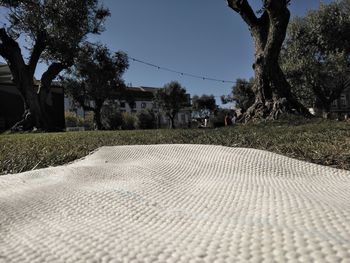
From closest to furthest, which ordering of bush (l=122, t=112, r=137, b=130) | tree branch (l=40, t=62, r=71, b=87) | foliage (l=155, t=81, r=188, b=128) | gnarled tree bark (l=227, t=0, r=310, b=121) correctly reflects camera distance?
gnarled tree bark (l=227, t=0, r=310, b=121) → tree branch (l=40, t=62, r=71, b=87) → bush (l=122, t=112, r=137, b=130) → foliage (l=155, t=81, r=188, b=128)

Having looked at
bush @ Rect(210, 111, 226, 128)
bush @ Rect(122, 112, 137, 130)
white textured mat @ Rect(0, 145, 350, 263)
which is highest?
white textured mat @ Rect(0, 145, 350, 263)

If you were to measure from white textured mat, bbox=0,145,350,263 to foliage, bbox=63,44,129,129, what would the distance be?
1917 centimetres

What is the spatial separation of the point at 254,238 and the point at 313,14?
91.5 feet

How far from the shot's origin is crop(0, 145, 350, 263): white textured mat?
0.94 meters

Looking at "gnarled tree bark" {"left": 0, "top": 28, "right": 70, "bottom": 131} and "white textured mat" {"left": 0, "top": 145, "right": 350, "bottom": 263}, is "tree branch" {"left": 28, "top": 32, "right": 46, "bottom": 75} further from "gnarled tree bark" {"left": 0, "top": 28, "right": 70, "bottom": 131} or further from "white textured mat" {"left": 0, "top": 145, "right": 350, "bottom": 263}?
"white textured mat" {"left": 0, "top": 145, "right": 350, "bottom": 263}

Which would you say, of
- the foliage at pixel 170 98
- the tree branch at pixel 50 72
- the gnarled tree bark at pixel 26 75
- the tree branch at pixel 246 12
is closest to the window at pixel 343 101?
the foliage at pixel 170 98

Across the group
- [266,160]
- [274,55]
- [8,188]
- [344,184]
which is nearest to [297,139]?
[266,160]

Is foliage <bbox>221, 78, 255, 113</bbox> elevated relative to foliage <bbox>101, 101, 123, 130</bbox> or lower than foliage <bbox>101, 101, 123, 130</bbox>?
elevated

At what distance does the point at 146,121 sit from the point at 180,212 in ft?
112

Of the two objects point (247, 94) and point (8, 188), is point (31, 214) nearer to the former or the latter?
point (8, 188)

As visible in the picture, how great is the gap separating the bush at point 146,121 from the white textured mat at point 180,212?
3219 cm

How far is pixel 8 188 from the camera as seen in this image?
1.97 meters

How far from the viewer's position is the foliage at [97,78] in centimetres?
2395

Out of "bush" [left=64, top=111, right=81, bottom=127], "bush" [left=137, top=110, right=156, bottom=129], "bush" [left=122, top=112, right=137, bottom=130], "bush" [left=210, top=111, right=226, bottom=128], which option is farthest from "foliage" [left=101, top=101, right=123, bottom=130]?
"bush" [left=210, top=111, right=226, bottom=128]
